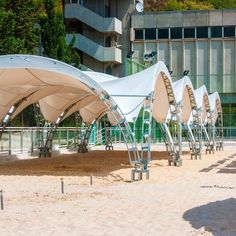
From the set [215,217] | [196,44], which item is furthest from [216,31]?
[215,217]

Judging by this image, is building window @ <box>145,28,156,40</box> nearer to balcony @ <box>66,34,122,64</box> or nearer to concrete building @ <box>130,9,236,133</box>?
concrete building @ <box>130,9,236,133</box>

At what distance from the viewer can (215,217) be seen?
406 inches

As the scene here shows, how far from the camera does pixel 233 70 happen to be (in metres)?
56.5

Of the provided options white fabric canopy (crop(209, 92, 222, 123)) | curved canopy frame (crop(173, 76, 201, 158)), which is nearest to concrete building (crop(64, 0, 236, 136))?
white fabric canopy (crop(209, 92, 222, 123))

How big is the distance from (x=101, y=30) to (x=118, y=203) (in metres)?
43.5

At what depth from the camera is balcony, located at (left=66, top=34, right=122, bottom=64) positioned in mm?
53656

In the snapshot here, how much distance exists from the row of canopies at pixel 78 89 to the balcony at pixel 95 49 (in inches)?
888

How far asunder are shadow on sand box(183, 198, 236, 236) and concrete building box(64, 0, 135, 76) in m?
42.8

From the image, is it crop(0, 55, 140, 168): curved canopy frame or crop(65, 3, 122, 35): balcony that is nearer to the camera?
crop(0, 55, 140, 168): curved canopy frame

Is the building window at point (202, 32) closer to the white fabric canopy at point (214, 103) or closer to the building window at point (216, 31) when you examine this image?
the building window at point (216, 31)

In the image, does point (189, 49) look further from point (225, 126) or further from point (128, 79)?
point (128, 79)

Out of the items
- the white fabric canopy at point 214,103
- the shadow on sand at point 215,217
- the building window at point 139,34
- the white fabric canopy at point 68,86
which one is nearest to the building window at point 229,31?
the building window at point 139,34

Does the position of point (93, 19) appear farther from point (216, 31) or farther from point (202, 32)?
point (216, 31)

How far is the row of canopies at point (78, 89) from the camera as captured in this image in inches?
718
